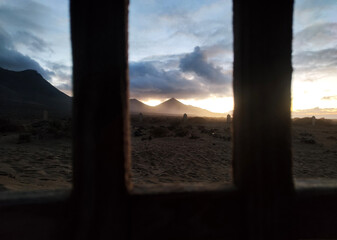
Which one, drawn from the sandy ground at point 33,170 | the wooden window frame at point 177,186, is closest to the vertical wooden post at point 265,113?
the wooden window frame at point 177,186

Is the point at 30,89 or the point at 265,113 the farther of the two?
the point at 30,89

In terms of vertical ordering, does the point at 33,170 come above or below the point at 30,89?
below

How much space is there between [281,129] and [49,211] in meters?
1.17

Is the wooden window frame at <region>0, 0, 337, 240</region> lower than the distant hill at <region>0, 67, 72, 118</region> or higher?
lower

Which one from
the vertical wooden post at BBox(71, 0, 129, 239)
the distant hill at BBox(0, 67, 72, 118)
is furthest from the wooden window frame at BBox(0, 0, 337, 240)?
the distant hill at BBox(0, 67, 72, 118)

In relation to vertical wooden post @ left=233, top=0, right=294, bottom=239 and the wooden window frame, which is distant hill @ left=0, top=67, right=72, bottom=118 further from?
vertical wooden post @ left=233, top=0, right=294, bottom=239

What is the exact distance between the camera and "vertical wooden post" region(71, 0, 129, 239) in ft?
2.86

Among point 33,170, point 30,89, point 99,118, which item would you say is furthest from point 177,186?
point 30,89

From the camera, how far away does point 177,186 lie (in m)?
1.00

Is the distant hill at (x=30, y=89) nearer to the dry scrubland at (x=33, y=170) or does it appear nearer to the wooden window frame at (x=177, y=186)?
the dry scrubland at (x=33, y=170)

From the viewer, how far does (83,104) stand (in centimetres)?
88

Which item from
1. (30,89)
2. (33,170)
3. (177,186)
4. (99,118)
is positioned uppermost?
(30,89)

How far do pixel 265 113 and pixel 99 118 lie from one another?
787mm

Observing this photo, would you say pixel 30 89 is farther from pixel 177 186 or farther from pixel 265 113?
pixel 265 113
